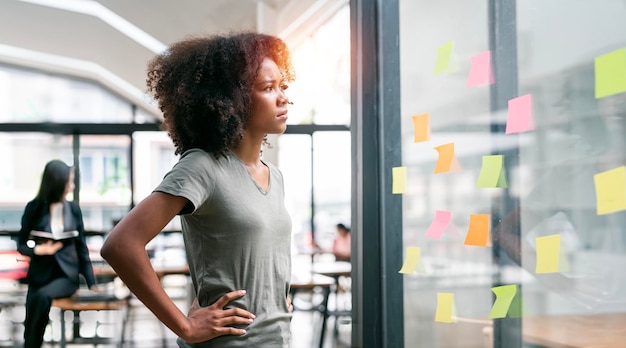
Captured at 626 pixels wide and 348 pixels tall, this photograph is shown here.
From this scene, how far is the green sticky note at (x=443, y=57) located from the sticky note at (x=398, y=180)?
0.38 meters

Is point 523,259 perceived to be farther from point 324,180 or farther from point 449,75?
point 324,180

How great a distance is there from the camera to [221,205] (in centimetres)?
122

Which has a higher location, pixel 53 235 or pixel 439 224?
pixel 439 224

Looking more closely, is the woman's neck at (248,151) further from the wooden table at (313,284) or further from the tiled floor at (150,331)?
the tiled floor at (150,331)

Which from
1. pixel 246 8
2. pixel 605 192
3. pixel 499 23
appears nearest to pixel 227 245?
pixel 605 192

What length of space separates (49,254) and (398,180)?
2.74 meters

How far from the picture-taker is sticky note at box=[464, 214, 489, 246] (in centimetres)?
177

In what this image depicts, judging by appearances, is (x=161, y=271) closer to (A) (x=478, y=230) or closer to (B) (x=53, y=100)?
(B) (x=53, y=100)

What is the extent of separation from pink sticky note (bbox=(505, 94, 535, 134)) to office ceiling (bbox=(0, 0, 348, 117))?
11.3 ft

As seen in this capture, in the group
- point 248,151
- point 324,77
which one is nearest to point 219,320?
point 248,151

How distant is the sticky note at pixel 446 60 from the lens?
1.95 meters

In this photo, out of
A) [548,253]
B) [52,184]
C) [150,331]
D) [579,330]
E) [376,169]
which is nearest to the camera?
[579,330]

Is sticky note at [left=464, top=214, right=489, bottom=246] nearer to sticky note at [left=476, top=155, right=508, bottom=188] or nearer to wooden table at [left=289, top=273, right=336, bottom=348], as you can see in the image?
sticky note at [left=476, top=155, right=508, bottom=188]

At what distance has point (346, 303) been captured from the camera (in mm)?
6465
